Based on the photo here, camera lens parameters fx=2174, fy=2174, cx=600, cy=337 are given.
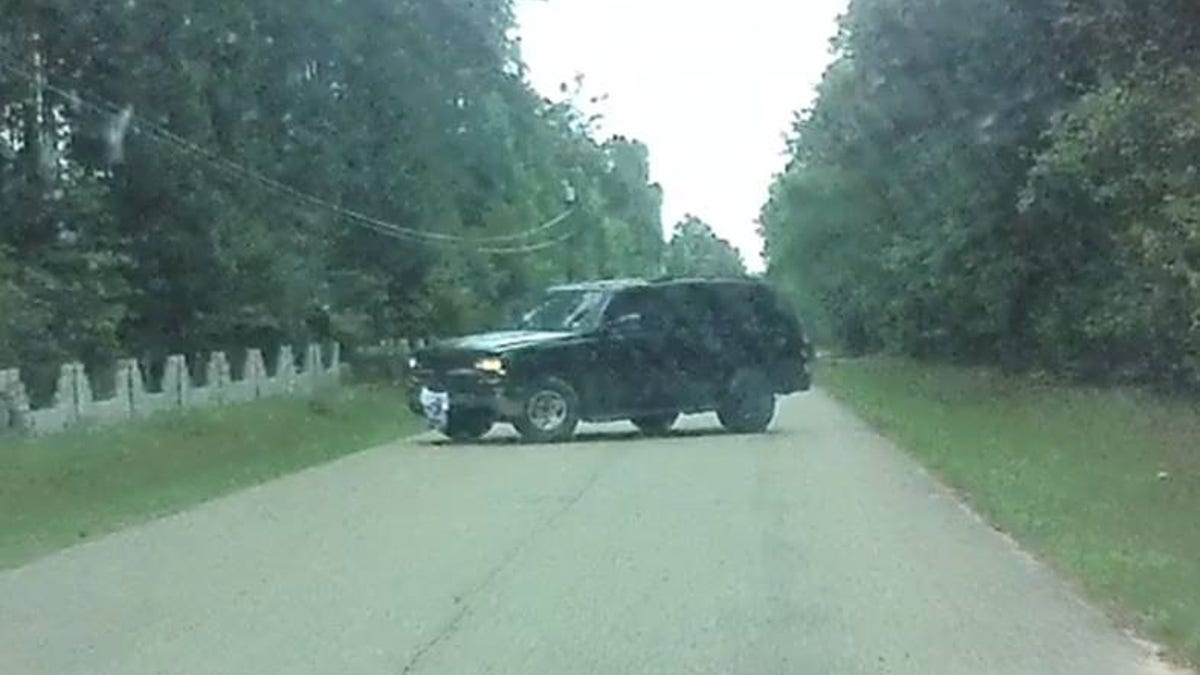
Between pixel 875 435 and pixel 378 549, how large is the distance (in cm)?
1571

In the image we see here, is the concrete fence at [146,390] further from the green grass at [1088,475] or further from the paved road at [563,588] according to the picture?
the green grass at [1088,475]

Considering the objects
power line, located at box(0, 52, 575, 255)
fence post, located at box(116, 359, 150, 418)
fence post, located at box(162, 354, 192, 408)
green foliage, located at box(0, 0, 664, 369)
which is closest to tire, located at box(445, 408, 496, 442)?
fence post, located at box(116, 359, 150, 418)

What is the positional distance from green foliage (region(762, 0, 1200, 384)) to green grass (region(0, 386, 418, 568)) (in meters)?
11.1

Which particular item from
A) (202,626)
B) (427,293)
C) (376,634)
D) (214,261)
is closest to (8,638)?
(202,626)

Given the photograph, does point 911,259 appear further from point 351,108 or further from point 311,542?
point 311,542

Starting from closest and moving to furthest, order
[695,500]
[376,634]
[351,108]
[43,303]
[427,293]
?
[376,634] < [695,500] < [43,303] < [351,108] < [427,293]

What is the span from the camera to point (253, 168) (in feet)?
163

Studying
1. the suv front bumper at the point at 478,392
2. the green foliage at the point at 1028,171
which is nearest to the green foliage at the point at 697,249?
the green foliage at the point at 1028,171

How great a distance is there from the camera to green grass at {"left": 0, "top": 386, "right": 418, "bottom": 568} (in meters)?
18.9

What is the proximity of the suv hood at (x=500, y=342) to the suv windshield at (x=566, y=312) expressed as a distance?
33 cm

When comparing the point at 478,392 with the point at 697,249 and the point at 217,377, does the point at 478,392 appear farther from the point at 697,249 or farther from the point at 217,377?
the point at 697,249

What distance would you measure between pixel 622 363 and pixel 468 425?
2267mm

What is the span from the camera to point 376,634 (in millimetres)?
11375

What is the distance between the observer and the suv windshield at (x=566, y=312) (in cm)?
2959
